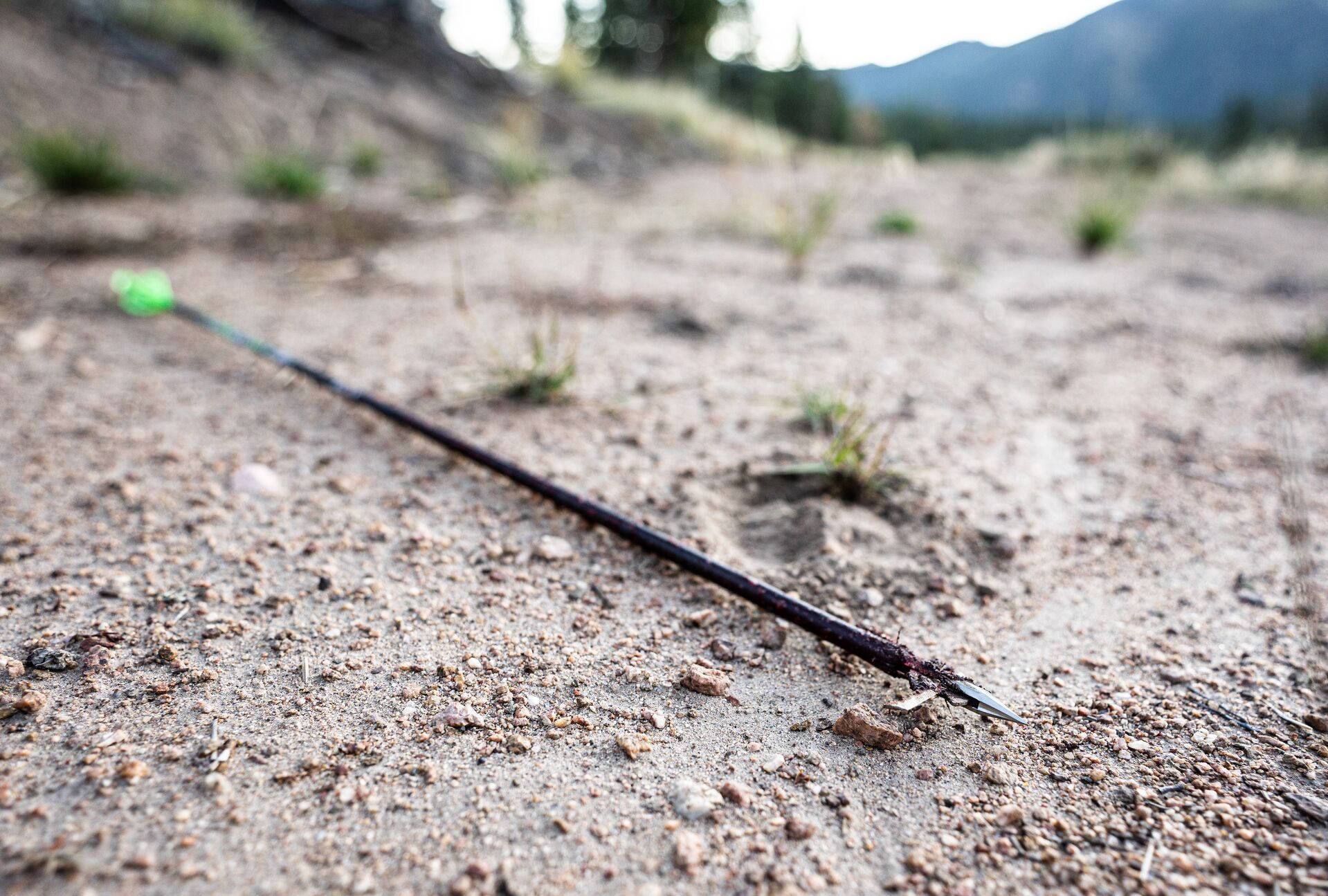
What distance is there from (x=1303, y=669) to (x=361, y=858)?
144 centimetres

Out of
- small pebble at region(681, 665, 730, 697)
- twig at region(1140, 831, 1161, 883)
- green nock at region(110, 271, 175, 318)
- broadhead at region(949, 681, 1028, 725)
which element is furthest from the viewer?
green nock at region(110, 271, 175, 318)

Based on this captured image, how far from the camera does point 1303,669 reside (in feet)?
3.86

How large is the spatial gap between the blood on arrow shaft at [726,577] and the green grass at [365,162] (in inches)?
155

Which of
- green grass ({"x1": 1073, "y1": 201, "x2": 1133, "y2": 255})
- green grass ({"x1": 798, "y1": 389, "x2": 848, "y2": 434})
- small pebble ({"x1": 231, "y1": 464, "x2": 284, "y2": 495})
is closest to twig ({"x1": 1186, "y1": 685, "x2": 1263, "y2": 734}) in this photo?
green grass ({"x1": 798, "y1": 389, "x2": 848, "y2": 434})

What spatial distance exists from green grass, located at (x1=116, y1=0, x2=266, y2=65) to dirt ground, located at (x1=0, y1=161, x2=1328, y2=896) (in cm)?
430

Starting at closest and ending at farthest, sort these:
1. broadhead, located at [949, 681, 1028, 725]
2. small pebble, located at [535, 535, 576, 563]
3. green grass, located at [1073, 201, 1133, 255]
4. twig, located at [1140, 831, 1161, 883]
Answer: twig, located at [1140, 831, 1161, 883]
broadhead, located at [949, 681, 1028, 725]
small pebble, located at [535, 535, 576, 563]
green grass, located at [1073, 201, 1133, 255]

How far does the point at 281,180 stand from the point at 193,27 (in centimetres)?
253

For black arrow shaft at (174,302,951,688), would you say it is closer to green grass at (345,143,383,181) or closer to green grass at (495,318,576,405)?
green grass at (495,318,576,405)

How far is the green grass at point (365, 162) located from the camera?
5.41 m

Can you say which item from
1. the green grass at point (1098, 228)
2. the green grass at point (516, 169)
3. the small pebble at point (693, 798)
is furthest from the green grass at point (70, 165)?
the green grass at point (1098, 228)

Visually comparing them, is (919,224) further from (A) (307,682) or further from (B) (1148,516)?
(A) (307,682)

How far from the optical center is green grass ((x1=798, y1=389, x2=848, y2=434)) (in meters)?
1.88

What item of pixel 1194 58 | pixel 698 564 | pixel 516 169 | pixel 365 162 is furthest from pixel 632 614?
pixel 1194 58

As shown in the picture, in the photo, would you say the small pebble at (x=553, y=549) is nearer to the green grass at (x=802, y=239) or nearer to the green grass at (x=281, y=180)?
the green grass at (x=802, y=239)
